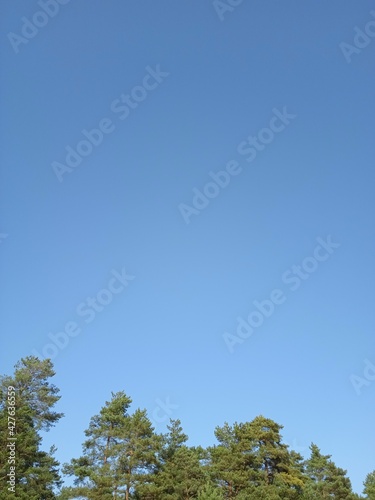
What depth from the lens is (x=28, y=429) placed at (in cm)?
3503

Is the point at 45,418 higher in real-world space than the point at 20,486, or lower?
higher

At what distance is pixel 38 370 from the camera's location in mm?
38844

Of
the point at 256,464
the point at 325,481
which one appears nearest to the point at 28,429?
the point at 256,464

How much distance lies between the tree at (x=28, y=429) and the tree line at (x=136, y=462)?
2.6 inches

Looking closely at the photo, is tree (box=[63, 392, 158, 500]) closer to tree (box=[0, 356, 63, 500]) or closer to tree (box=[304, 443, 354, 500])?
tree (box=[0, 356, 63, 500])

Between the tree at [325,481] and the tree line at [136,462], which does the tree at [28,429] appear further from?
the tree at [325,481]

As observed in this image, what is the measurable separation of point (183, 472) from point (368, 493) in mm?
30135

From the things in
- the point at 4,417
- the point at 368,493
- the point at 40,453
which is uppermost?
the point at 4,417

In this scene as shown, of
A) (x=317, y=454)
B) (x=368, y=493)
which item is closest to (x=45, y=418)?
(x=317, y=454)

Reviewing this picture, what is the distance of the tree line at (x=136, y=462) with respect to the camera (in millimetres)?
34031

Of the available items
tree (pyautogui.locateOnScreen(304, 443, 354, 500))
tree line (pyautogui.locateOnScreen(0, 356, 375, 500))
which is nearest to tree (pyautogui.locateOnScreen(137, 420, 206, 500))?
tree line (pyautogui.locateOnScreen(0, 356, 375, 500))

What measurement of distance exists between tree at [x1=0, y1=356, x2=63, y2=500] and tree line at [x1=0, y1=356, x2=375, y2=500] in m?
0.07

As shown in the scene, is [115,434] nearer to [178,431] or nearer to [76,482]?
[76,482]

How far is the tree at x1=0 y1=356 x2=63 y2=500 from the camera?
3222 centimetres
